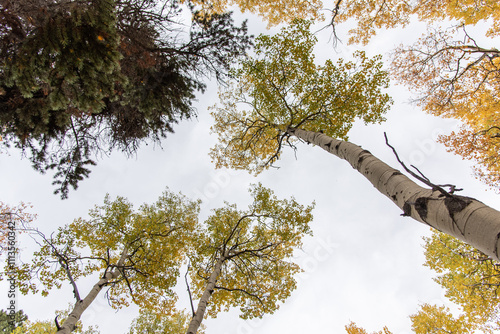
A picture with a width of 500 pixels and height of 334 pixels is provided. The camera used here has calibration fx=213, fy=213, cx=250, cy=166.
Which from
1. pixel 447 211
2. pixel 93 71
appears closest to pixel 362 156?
pixel 447 211

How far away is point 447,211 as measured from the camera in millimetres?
1568

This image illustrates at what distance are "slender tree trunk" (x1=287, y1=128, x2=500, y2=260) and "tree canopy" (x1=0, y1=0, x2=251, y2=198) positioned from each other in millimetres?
4330

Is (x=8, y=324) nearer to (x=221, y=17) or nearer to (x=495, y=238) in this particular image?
(x=221, y=17)

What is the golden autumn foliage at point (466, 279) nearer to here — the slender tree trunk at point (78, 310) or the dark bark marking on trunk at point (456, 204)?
the dark bark marking on trunk at point (456, 204)

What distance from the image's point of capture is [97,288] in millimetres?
6125

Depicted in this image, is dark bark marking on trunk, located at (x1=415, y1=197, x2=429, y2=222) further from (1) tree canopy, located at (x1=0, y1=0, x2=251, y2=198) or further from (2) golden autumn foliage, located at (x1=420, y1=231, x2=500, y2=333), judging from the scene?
(2) golden autumn foliage, located at (x1=420, y1=231, x2=500, y2=333)

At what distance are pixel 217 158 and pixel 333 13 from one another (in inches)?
288

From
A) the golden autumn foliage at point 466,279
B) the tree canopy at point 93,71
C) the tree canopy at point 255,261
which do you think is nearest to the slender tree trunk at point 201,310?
the tree canopy at point 255,261

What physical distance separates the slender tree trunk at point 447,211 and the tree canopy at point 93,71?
4.33m

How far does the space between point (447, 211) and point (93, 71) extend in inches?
190

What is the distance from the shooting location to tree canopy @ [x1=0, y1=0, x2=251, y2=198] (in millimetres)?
3145

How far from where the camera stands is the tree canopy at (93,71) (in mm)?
3145

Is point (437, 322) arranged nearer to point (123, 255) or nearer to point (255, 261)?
point (255, 261)

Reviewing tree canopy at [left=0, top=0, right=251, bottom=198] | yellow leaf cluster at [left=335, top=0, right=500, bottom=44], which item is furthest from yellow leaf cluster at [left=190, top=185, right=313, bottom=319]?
yellow leaf cluster at [left=335, top=0, right=500, bottom=44]
